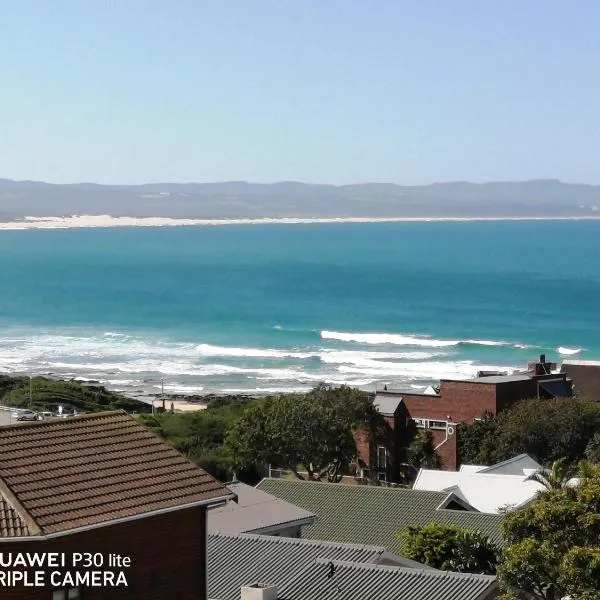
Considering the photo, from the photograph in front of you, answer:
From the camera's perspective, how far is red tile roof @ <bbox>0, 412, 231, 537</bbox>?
1186 cm

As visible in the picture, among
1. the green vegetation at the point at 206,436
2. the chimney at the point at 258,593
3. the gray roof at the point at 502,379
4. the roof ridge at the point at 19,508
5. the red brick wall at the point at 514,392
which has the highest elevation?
the roof ridge at the point at 19,508

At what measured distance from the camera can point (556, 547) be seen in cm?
1497

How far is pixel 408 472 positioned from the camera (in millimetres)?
40438

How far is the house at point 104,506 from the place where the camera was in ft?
38.6

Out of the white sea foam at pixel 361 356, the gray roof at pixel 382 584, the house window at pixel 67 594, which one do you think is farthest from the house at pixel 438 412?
the white sea foam at pixel 361 356

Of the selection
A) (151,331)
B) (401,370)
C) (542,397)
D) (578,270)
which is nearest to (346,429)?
(542,397)

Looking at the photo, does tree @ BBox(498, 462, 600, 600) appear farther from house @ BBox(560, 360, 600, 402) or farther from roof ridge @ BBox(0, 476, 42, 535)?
house @ BBox(560, 360, 600, 402)

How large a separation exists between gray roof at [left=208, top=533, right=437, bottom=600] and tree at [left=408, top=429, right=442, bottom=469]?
68.1 ft

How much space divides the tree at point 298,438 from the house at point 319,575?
1822cm

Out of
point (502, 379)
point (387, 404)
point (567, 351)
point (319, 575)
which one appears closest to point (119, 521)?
point (319, 575)

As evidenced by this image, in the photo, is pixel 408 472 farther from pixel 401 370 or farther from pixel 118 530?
pixel 401 370

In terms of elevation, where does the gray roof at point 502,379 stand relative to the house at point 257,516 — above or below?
below

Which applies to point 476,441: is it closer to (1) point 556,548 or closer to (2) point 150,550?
(1) point 556,548

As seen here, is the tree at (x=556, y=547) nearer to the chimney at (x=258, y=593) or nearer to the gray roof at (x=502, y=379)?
the chimney at (x=258, y=593)
